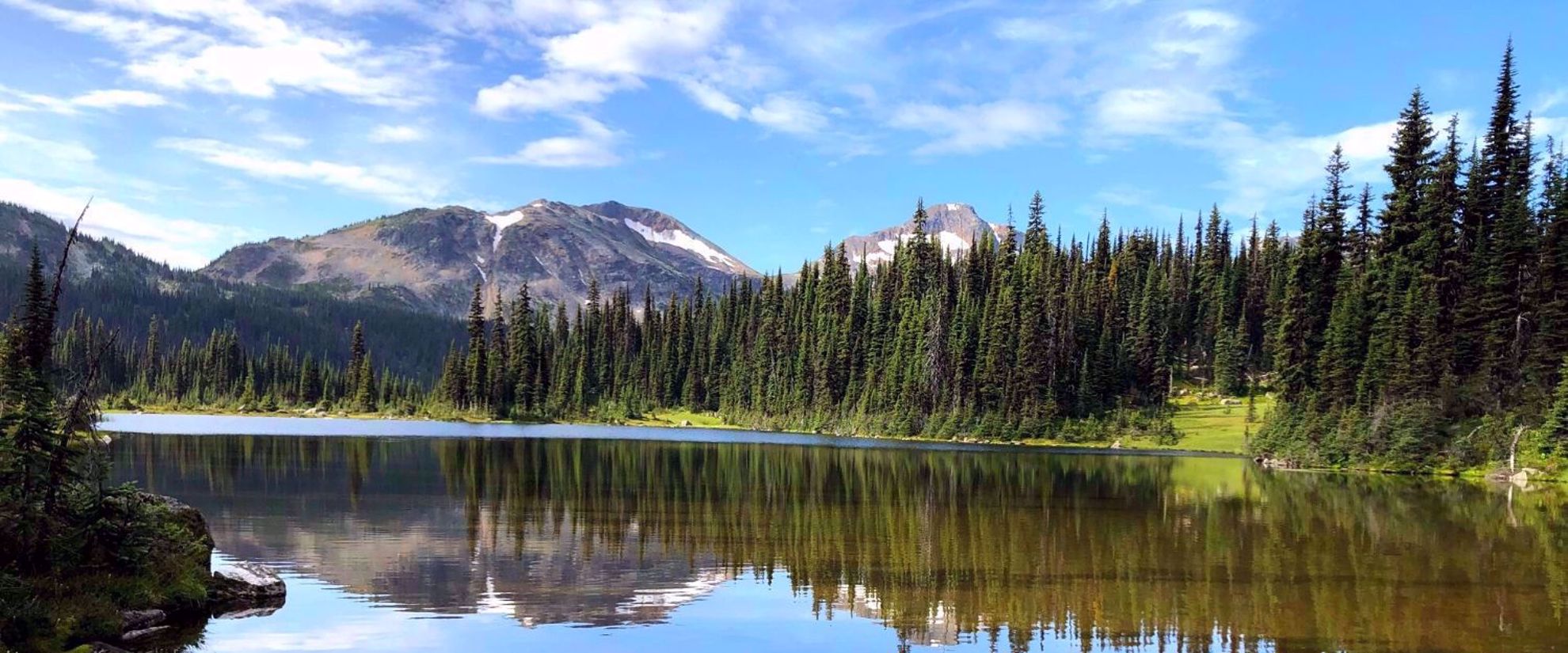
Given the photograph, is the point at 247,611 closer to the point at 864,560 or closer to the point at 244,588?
the point at 244,588

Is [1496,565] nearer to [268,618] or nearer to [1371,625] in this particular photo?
[1371,625]

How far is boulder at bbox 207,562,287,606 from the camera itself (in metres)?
24.2

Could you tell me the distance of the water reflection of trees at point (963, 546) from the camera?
2439 centimetres

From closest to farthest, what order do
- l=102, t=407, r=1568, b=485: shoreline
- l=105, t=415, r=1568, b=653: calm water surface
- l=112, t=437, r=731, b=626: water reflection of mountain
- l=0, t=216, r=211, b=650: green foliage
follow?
l=0, t=216, r=211, b=650: green foliage
l=105, t=415, r=1568, b=653: calm water surface
l=112, t=437, r=731, b=626: water reflection of mountain
l=102, t=407, r=1568, b=485: shoreline

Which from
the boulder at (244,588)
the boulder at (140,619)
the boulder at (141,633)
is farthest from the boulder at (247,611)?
the boulder at (141,633)

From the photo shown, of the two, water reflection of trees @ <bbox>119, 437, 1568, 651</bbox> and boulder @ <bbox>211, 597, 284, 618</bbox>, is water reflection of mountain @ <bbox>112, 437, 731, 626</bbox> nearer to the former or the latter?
water reflection of trees @ <bbox>119, 437, 1568, 651</bbox>

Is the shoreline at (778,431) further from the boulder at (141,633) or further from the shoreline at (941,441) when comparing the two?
the boulder at (141,633)

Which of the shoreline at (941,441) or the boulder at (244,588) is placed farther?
the shoreline at (941,441)

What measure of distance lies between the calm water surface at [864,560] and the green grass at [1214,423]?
4315 centimetres

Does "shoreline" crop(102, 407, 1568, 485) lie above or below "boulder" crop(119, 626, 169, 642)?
below

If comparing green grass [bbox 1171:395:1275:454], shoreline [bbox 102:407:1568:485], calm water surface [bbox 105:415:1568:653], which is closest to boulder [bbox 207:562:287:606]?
calm water surface [bbox 105:415:1568:653]

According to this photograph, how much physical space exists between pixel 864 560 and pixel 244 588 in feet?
53.5

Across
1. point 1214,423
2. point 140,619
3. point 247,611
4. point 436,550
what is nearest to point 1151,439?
point 1214,423

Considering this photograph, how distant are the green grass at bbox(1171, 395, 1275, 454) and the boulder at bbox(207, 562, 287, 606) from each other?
9380 cm
